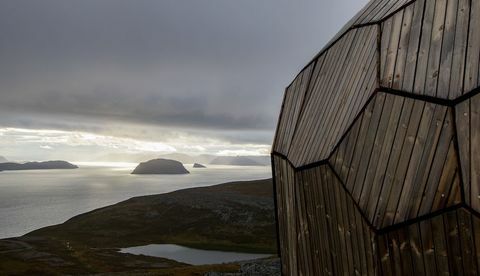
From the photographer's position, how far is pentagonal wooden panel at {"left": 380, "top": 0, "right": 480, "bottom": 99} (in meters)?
6.68

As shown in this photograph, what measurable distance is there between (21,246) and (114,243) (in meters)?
19.5

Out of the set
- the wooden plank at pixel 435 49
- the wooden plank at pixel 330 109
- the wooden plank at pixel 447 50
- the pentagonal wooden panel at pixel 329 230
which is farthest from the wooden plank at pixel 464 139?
the wooden plank at pixel 330 109

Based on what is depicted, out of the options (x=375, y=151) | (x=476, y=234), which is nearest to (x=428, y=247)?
(x=476, y=234)

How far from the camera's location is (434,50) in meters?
7.31

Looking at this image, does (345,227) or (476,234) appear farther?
(345,227)

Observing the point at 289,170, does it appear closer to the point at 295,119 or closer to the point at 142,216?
the point at 295,119

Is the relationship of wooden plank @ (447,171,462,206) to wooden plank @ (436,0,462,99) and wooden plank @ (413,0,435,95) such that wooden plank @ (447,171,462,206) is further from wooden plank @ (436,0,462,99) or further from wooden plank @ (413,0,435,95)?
wooden plank @ (413,0,435,95)

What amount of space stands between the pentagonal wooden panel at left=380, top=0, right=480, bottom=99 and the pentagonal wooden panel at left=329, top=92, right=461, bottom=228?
0.36m

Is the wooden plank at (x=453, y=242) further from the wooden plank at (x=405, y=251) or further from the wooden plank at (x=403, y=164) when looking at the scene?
the wooden plank at (x=403, y=164)

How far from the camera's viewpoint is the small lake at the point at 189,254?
70912 millimetres

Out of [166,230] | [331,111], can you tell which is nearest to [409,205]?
[331,111]

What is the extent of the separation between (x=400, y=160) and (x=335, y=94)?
3.37 metres

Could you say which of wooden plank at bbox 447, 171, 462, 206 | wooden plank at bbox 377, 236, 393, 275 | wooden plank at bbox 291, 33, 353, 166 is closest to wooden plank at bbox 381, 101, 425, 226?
wooden plank at bbox 377, 236, 393, 275

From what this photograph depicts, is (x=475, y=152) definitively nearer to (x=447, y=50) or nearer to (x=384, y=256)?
(x=447, y=50)
